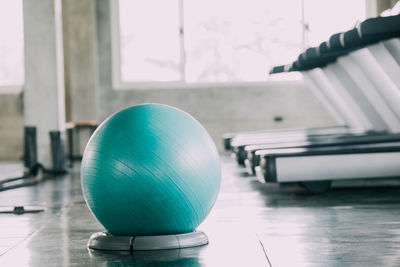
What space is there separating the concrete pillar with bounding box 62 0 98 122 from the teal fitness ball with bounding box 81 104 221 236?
9102mm

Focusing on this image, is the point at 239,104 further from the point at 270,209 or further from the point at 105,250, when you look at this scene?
the point at 105,250

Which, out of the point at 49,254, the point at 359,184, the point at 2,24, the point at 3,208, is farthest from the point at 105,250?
the point at 2,24

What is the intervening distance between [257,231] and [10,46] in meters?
10.2

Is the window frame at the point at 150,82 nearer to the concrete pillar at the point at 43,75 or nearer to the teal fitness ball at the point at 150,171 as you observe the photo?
the concrete pillar at the point at 43,75

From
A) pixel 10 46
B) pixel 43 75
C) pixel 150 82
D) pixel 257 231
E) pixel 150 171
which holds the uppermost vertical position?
pixel 10 46

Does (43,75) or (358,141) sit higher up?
(43,75)

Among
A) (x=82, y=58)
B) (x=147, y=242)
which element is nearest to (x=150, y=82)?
(x=82, y=58)

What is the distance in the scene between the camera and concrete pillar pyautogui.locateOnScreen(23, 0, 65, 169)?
8.65 meters

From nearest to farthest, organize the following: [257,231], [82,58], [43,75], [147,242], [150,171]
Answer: [150,171] → [147,242] → [257,231] → [43,75] → [82,58]

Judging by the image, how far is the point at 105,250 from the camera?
10.2ft

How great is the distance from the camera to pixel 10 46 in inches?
502

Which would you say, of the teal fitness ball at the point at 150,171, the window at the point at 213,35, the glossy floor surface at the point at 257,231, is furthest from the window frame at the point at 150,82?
the teal fitness ball at the point at 150,171

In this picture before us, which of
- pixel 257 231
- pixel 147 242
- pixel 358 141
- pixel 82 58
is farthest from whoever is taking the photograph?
pixel 82 58

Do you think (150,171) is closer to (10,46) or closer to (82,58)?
(82,58)
